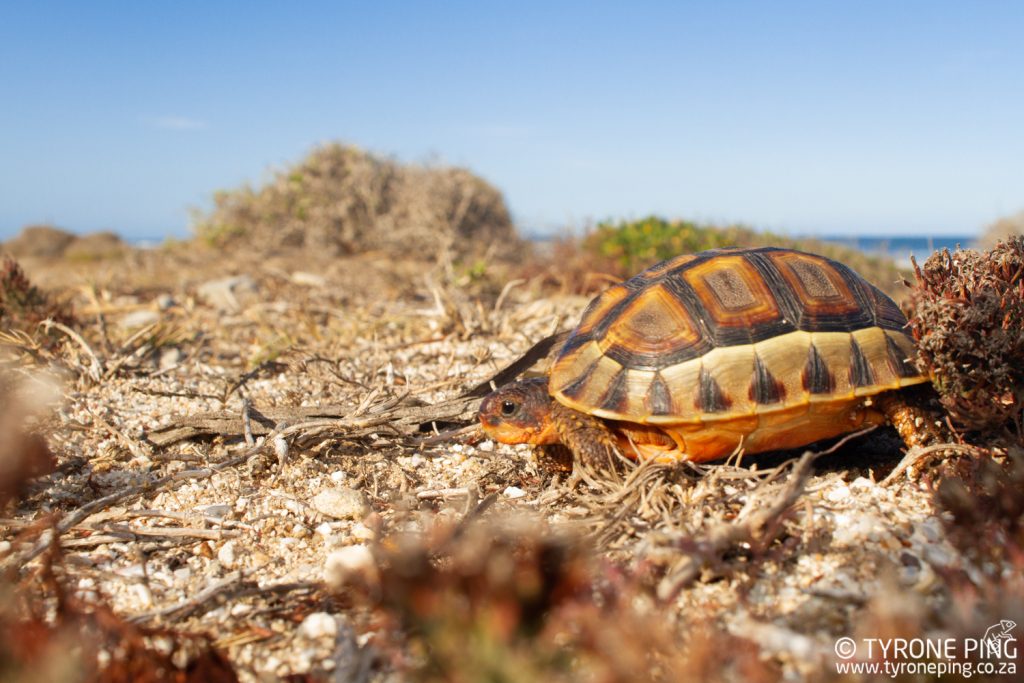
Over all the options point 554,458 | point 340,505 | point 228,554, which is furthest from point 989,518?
point 228,554

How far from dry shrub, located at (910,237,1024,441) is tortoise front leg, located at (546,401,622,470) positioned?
1.28 meters

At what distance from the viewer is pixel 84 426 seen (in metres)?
3.49

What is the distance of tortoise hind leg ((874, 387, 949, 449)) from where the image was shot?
279 cm

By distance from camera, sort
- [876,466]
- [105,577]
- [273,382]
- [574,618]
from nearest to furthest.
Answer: [574,618], [105,577], [876,466], [273,382]

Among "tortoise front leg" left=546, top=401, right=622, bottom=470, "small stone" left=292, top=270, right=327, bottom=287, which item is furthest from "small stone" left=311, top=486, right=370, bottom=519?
"small stone" left=292, top=270, right=327, bottom=287

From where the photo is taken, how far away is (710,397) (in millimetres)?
2623

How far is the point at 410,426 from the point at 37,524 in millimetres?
1566

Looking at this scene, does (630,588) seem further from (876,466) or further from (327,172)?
(327,172)

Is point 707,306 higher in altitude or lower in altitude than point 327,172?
lower

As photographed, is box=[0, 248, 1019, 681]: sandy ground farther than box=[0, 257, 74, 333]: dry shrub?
No

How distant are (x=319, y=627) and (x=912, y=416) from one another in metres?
2.38

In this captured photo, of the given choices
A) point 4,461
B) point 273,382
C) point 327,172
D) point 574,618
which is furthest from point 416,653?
point 327,172

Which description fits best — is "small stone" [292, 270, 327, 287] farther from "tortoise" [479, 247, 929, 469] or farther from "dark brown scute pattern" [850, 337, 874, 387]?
"dark brown scute pattern" [850, 337, 874, 387]

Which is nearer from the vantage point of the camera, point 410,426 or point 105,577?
point 105,577
